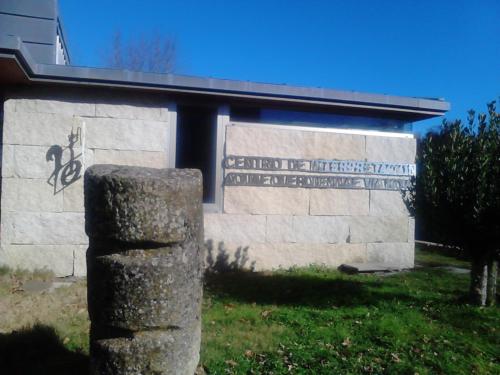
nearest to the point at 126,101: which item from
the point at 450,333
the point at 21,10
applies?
the point at 21,10

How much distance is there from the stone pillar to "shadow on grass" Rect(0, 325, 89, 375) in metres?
0.81

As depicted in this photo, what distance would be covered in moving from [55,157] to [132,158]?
1.17 metres

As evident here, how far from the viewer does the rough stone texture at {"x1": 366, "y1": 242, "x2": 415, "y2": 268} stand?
762 cm

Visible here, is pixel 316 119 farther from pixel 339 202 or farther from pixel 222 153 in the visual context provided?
pixel 222 153

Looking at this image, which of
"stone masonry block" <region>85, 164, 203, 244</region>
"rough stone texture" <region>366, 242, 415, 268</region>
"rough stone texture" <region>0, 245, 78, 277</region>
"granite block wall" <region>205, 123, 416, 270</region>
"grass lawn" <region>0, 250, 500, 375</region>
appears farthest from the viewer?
"rough stone texture" <region>366, 242, 415, 268</region>

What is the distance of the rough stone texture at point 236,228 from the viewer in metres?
6.76

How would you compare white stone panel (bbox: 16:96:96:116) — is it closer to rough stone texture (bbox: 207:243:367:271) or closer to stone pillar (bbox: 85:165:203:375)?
rough stone texture (bbox: 207:243:367:271)

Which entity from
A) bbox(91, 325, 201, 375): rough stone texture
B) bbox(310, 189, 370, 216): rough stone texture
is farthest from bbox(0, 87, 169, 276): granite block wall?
bbox(91, 325, 201, 375): rough stone texture

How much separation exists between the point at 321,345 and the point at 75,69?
5189mm

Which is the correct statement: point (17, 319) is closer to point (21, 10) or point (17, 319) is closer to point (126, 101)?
point (126, 101)

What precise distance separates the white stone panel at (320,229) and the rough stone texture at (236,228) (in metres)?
0.68

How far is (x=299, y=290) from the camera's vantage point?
571 centimetres

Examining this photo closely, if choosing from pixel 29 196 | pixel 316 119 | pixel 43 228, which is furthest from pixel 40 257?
pixel 316 119

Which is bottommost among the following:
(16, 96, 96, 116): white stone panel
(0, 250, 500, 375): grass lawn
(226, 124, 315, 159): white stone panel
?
(0, 250, 500, 375): grass lawn
